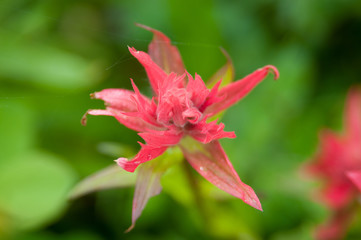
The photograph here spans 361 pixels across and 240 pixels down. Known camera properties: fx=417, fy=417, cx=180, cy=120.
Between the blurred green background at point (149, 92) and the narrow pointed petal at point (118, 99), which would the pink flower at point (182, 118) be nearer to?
the narrow pointed petal at point (118, 99)

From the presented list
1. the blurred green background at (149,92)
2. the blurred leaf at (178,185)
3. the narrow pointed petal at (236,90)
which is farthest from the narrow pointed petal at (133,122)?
the blurred green background at (149,92)

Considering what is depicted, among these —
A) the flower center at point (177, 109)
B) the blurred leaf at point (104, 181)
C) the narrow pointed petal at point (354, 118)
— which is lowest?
the blurred leaf at point (104, 181)

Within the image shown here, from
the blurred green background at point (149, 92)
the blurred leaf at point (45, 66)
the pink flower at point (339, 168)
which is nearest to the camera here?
the pink flower at point (339, 168)

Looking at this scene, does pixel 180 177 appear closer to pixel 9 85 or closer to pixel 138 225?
pixel 138 225

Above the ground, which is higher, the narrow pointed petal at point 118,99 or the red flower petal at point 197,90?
the red flower petal at point 197,90

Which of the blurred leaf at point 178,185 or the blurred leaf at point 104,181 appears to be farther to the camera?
the blurred leaf at point 178,185

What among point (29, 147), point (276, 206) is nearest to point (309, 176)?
point (276, 206)

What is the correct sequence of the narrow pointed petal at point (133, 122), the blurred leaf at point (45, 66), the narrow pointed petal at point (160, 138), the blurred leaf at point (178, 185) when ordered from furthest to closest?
the blurred leaf at point (45, 66) < the blurred leaf at point (178, 185) < the narrow pointed petal at point (133, 122) < the narrow pointed petal at point (160, 138)
